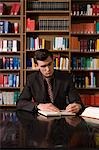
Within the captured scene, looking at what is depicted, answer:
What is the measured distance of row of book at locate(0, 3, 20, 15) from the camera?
5492 millimetres

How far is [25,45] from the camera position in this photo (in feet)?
17.8

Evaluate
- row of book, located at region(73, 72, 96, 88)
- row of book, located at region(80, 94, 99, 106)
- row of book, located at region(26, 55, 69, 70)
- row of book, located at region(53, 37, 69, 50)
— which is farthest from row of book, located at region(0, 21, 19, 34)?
row of book, located at region(80, 94, 99, 106)

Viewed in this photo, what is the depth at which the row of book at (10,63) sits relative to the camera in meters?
5.46

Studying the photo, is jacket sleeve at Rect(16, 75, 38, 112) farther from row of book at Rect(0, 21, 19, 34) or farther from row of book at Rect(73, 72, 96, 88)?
row of book at Rect(0, 21, 19, 34)

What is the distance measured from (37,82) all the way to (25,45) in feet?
8.27

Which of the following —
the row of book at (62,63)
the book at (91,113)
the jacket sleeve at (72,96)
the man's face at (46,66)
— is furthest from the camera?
the row of book at (62,63)

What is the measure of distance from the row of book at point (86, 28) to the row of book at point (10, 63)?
3.83 feet

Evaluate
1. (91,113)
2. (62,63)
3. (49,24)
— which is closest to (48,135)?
(91,113)

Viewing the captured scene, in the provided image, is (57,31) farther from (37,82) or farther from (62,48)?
(37,82)

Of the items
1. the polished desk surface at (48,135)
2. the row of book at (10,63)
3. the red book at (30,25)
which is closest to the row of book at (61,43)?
the red book at (30,25)

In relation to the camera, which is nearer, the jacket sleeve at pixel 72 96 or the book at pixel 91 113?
the book at pixel 91 113

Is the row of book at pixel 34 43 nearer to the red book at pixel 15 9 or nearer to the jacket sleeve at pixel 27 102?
the red book at pixel 15 9

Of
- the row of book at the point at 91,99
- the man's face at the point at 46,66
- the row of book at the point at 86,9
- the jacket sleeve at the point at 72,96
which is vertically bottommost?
the row of book at the point at 91,99

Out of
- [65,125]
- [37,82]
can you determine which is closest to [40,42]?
[37,82]
